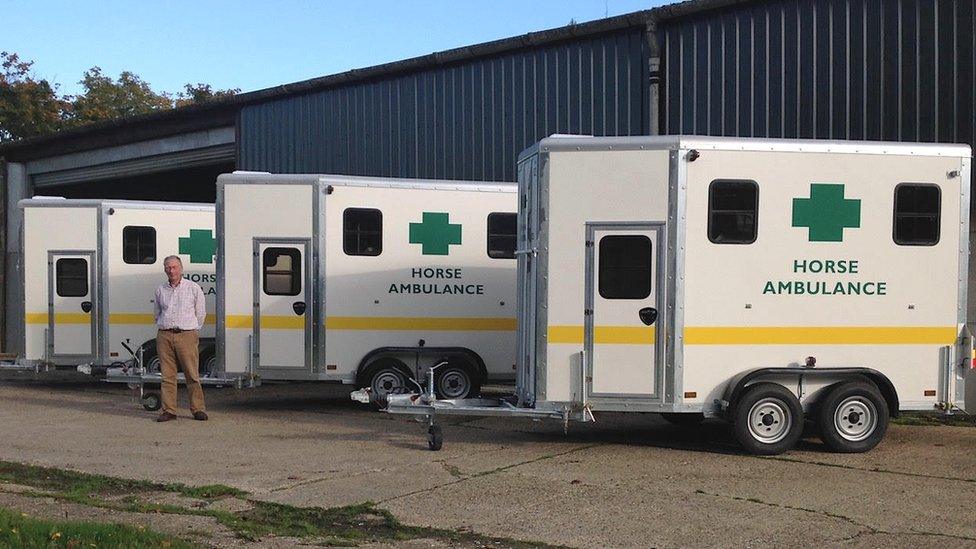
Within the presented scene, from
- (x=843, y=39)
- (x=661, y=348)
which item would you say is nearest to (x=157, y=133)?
(x=843, y=39)

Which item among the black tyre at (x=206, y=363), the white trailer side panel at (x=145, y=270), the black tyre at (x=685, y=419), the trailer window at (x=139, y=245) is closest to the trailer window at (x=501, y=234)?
the black tyre at (x=685, y=419)

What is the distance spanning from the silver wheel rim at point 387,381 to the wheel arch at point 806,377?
4734mm

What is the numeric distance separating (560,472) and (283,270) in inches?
208

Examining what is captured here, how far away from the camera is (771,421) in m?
9.94

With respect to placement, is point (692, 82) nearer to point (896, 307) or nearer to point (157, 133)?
point (896, 307)

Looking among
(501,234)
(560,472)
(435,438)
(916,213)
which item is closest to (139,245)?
(501,234)

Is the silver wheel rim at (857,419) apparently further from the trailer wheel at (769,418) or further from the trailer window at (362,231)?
the trailer window at (362,231)

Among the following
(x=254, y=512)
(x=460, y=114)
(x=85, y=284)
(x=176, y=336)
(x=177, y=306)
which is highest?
(x=460, y=114)

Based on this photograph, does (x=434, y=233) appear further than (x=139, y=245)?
No

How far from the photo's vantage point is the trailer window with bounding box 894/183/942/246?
1006cm

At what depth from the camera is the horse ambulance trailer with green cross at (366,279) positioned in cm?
1303

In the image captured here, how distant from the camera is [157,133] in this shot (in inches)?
1002

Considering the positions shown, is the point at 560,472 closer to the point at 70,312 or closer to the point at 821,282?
the point at 821,282

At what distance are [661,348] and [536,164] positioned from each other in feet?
A: 6.68
